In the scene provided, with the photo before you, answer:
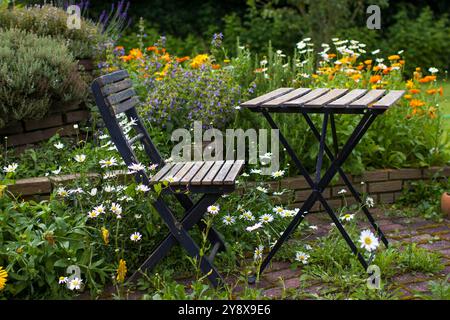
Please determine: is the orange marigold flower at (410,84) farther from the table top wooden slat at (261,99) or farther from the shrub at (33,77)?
the shrub at (33,77)

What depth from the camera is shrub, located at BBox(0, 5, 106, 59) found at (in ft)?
16.7

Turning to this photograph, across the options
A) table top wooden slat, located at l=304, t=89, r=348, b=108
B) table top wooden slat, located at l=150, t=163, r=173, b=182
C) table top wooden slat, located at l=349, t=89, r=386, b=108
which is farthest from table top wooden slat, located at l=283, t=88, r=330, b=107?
table top wooden slat, located at l=150, t=163, r=173, b=182

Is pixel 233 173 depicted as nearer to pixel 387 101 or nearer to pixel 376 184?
pixel 387 101

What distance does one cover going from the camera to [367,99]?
3414 mm

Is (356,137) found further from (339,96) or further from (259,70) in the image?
(259,70)

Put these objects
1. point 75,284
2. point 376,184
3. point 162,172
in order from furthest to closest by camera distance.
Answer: point 376,184, point 162,172, point 75,284

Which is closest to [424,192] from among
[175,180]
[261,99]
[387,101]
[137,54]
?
[387,101]

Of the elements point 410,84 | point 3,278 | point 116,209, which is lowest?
point 3,278

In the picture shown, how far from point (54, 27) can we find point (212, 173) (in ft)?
8.24

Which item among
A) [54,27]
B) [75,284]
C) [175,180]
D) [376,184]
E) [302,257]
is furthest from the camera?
[54,27]

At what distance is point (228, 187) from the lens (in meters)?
3.18

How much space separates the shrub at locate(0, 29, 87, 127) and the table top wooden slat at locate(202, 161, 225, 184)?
148cm
